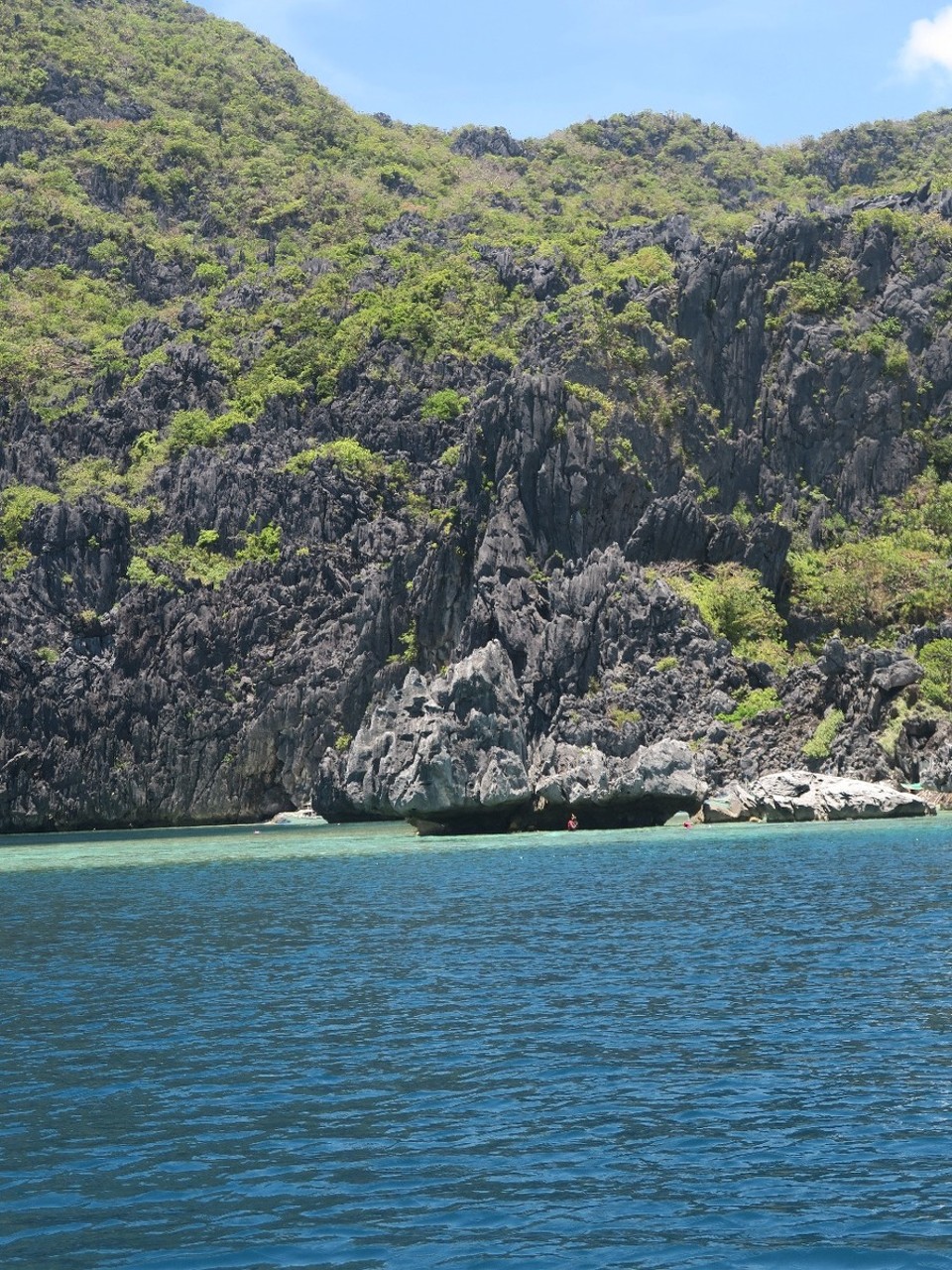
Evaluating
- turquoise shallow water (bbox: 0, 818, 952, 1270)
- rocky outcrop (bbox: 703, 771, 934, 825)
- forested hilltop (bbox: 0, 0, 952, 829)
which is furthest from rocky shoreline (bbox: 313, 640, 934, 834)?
turquoise shallow water (bbox: 0, 818, 952, 1270)

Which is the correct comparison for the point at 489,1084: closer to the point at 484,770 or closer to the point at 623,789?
the point at 623,789

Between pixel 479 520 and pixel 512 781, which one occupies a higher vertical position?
pixel 479 520

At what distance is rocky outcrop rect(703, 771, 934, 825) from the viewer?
69812 millimetres

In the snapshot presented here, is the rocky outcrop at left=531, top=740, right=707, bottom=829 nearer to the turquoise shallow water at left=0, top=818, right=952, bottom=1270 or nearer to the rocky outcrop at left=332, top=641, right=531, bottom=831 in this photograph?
the rocky outcrop at left=332, top=641, right=531, bottom=831

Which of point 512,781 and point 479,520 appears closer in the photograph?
point 512,781

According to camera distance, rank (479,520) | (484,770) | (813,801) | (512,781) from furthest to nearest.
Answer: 1. (479,520)
2. (484,770)
3. (512,781)
4. (813,801)

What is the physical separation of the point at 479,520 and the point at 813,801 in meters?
35.3

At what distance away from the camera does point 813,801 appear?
71.4m

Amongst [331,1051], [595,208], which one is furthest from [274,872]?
[595,208]

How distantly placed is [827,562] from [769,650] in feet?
33.5

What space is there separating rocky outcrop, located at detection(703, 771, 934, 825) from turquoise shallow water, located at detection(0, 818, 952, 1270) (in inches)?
1232

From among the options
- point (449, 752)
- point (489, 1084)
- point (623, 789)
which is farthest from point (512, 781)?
point (489, 1084)

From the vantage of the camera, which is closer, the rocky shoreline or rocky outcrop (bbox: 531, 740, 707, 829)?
rocky outcrop (bbox: 531, 740, 707, 829)

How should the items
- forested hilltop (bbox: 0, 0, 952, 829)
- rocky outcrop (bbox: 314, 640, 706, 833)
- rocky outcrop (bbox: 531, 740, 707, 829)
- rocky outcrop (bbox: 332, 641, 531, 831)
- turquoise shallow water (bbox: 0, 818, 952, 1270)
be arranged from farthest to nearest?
forested hilltop (bbox: 0, 0, 952, 829) → rocky outcrop (bbox: 332, 641, 531, 831) → rocky outcrop (bbox: 314, 640, 706, 833) → rocky outcrop (bbox: 531, 740, 707, 829) → turquoise shallow water (bbox: 0, 818, 952, 1270)
